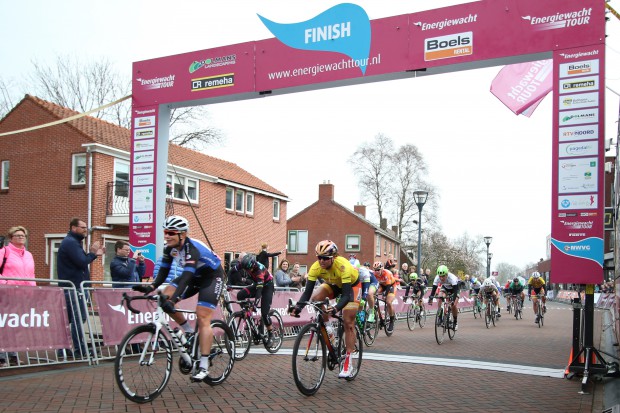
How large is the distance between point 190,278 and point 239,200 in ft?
94.4

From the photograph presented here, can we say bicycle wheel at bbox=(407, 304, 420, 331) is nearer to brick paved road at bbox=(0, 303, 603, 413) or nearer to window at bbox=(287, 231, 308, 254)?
brick paved road at bbox=(0, 303, 603, 413)

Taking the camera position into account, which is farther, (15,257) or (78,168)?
(78,168)

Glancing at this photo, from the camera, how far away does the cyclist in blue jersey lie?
23.0 feet

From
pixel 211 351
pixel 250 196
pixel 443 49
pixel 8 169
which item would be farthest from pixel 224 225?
pixel 211 351

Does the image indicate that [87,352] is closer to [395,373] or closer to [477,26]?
[395,373]

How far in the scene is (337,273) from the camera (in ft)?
27.1

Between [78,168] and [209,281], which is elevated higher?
[78,168]

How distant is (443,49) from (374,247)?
48529 mm

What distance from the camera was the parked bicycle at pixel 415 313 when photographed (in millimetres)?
18219

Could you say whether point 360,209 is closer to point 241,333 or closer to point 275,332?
point 275,332

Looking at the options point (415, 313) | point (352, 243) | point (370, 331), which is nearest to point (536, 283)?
point (415, 313)

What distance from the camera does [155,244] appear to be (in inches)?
505

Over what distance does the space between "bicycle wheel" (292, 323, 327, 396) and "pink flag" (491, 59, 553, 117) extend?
6816 millimetres

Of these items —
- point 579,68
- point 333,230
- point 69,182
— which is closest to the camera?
point 579,68
